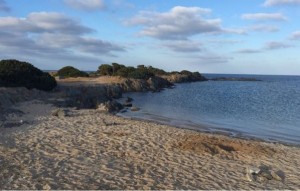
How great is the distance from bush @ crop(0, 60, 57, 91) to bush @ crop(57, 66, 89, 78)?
2593 cm

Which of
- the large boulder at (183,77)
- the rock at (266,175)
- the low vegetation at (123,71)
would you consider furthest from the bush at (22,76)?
the large boulder at (183,77)

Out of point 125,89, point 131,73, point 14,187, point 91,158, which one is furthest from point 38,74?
point 131,73

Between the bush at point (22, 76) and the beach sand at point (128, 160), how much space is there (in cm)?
1421

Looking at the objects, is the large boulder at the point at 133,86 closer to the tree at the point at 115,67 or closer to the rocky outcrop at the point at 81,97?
the tree at the point at 115,67

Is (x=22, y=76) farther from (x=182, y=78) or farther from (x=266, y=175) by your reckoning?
(x=182, y=78)

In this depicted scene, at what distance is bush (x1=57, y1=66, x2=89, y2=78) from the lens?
61.3 m

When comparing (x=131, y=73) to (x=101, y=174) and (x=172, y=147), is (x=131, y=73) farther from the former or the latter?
(x=101, y=174)

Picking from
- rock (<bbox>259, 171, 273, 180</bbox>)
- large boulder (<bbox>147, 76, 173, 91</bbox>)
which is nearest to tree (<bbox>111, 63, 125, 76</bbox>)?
large boulder (<bbox>147, 76, 173, 91</bbox>)

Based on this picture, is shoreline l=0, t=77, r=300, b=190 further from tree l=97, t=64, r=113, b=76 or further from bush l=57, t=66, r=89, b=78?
tree l=97, t=64, r=113, b=76

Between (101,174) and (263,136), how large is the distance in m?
14.1

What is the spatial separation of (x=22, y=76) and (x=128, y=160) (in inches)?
898

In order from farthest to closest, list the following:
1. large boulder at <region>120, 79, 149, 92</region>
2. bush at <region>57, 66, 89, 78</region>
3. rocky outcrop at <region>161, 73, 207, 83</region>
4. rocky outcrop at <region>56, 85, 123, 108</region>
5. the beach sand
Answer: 1. rocky outcrop at <region>161, 73, 207, 83</region>
2. bush at <region>57, 66, 89, 78</region>
3. large boulder at <region>120, 79, 149, 92</region>
4. rocky outcrop at <region>56, 85, 123, 108</region>
5. the beach sand

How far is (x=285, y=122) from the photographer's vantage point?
28.9 metres

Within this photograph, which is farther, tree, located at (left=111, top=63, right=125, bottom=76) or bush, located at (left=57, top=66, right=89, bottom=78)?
tree, located at (left=111, top=63, right=125, bottom=76)
